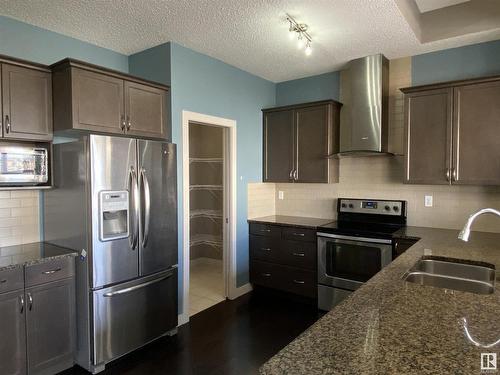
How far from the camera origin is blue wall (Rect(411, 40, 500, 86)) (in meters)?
3.16

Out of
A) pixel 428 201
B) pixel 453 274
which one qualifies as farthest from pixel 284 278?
pixel 453 274

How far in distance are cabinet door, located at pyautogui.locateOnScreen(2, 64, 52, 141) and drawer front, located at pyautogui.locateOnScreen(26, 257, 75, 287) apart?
95 cm

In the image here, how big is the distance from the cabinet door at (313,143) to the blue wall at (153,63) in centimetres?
165

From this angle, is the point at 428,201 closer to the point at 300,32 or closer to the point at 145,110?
the point at 300,32

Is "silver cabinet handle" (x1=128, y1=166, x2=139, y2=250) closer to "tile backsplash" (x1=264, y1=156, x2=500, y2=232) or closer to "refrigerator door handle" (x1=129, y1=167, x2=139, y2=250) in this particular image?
"refrigerator door handle" (x1=129, y1=167, x2=139, y2=250)

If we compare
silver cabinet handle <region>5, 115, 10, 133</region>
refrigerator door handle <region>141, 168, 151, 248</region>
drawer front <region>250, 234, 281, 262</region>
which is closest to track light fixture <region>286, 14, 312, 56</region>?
refrigerator door handle <region>141, 168, 151, 248</region>

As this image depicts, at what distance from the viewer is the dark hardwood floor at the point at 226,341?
255cm

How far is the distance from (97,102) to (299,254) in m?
2.48

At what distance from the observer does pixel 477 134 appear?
296cm

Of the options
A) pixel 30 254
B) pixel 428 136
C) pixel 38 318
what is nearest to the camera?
pixel 38 318

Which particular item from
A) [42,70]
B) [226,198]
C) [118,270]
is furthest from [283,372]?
[226,198]

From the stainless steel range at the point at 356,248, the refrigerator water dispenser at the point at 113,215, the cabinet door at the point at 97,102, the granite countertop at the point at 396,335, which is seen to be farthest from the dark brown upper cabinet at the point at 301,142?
the granite countertop at the point at 396,335

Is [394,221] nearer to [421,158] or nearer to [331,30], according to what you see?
[421,158]

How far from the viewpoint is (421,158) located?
3213 millimetres
